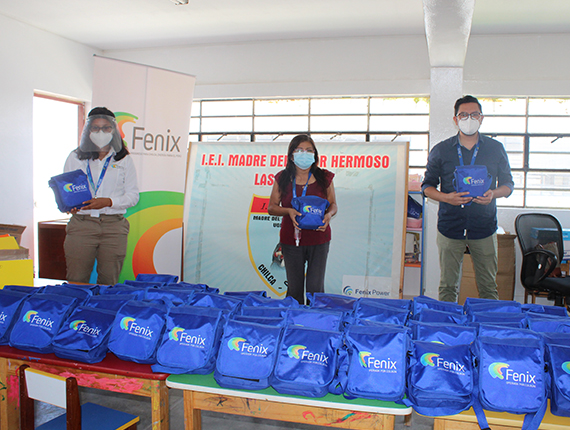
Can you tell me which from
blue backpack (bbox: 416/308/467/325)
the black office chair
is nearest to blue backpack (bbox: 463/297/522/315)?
blue backpack (bbox: 416/308/467/325)

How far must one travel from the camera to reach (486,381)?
1.30 m

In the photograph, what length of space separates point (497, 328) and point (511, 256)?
374 centimetres

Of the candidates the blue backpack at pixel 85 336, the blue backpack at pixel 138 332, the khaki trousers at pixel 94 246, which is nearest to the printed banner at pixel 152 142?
the khaki trousers at pixel 94 246

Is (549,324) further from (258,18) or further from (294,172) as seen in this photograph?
(258,18)

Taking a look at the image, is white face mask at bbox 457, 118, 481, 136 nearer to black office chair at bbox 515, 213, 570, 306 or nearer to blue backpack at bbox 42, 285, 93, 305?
black office chair at bbox 515, 213, 570, 306

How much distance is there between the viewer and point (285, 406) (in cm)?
142

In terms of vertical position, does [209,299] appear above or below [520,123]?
below

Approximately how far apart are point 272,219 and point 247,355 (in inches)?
111

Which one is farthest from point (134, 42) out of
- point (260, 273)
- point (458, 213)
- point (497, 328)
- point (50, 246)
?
point (497, 328)

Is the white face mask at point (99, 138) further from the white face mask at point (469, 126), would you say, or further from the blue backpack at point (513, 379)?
the blue backpack at point (513, 379)

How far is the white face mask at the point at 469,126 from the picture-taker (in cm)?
253

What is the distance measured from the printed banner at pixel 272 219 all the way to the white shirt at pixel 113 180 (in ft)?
5.19

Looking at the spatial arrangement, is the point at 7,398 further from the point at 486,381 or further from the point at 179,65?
the point at 179,65

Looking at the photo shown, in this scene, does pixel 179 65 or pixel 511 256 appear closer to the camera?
pixel 511 256
